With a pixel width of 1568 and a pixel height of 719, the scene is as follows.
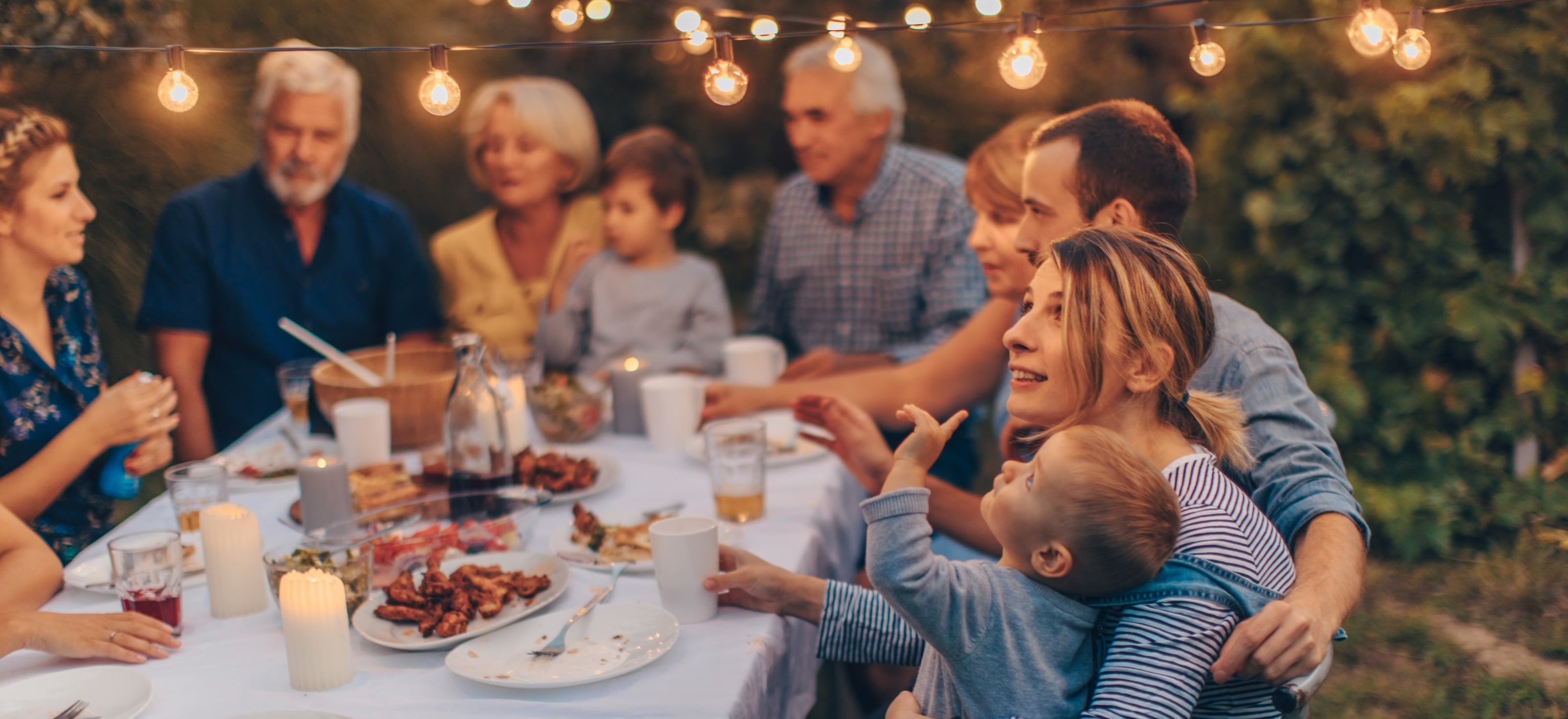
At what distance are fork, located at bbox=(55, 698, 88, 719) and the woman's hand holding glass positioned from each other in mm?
783

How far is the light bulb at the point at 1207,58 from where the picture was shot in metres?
1.82

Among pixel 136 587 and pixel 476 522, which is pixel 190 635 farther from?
pixel 476 522

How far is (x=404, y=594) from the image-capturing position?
5.22ft

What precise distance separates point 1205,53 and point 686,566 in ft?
3.86

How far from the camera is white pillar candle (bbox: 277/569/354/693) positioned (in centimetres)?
141

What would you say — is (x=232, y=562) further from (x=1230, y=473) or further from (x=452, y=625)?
(x=1230, y=473)

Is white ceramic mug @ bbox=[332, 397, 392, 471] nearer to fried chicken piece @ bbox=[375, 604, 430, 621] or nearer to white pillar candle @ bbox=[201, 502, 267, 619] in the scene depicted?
white pillar candle @ bbox=[201, 502, 267, 619]

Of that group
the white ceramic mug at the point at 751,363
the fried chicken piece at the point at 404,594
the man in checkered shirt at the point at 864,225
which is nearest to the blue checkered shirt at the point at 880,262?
the man in checkered shirt at the point at 864,225

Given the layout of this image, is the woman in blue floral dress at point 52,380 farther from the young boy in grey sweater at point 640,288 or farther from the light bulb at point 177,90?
the young boy in grey sweater at point 640,288

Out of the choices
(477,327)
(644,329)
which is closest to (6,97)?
(477,327)

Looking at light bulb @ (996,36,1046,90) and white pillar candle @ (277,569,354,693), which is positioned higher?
light bulb @ (996,36,1046,90)

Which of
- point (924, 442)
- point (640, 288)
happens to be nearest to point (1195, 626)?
point (924, 442)

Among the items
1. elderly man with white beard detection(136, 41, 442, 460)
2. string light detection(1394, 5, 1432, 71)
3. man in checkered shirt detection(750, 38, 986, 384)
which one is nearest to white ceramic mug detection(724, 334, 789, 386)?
man in checkered shirt detection(750, 38, 986, 384)

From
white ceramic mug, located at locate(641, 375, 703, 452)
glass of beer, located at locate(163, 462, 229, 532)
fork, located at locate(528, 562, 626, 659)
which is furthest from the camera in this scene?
white ceramic mug, located at locate(641, 375, 703, 452)
